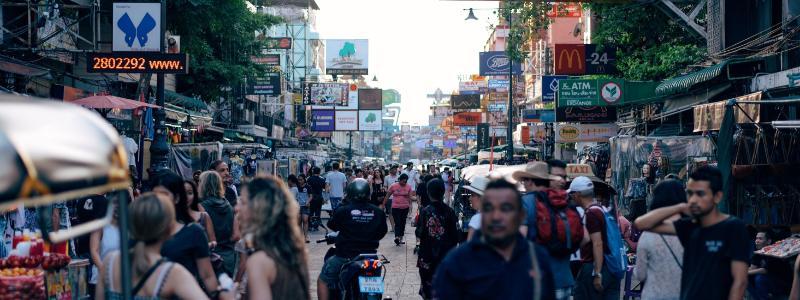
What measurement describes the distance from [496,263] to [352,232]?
5148mm

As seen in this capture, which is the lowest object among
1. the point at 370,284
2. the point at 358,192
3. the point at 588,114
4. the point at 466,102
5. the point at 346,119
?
the point at 370,284

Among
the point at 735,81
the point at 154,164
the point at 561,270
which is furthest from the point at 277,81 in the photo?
the point at 561,270

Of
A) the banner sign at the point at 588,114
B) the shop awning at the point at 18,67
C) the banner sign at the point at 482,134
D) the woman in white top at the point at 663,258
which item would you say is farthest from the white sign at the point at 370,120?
the woman in white top at the point at 663,258

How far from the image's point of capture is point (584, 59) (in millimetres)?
28328

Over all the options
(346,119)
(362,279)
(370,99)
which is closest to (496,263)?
(362,279)

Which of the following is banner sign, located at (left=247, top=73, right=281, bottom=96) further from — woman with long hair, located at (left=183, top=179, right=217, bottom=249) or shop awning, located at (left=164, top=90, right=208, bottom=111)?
woman with long hair, located at (left=183, top=179, right=217, bottom=249)

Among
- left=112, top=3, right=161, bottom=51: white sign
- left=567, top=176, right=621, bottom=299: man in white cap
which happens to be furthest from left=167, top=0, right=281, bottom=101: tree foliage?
left=567, top=176, right=621, bottom=299: man in white cap

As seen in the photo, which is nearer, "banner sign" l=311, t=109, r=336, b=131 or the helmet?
the helmet

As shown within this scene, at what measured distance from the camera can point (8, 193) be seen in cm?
306

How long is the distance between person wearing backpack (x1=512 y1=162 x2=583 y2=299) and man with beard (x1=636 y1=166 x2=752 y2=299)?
1080mm

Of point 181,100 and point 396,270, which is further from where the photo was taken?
point 181,100

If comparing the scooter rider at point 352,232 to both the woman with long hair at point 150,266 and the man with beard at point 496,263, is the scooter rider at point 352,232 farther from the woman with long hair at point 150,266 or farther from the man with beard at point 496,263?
the man with beard at point 496,263

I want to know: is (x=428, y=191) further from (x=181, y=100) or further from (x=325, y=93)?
(x=325, y=93)

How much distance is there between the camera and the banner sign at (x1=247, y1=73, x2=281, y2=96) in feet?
135
